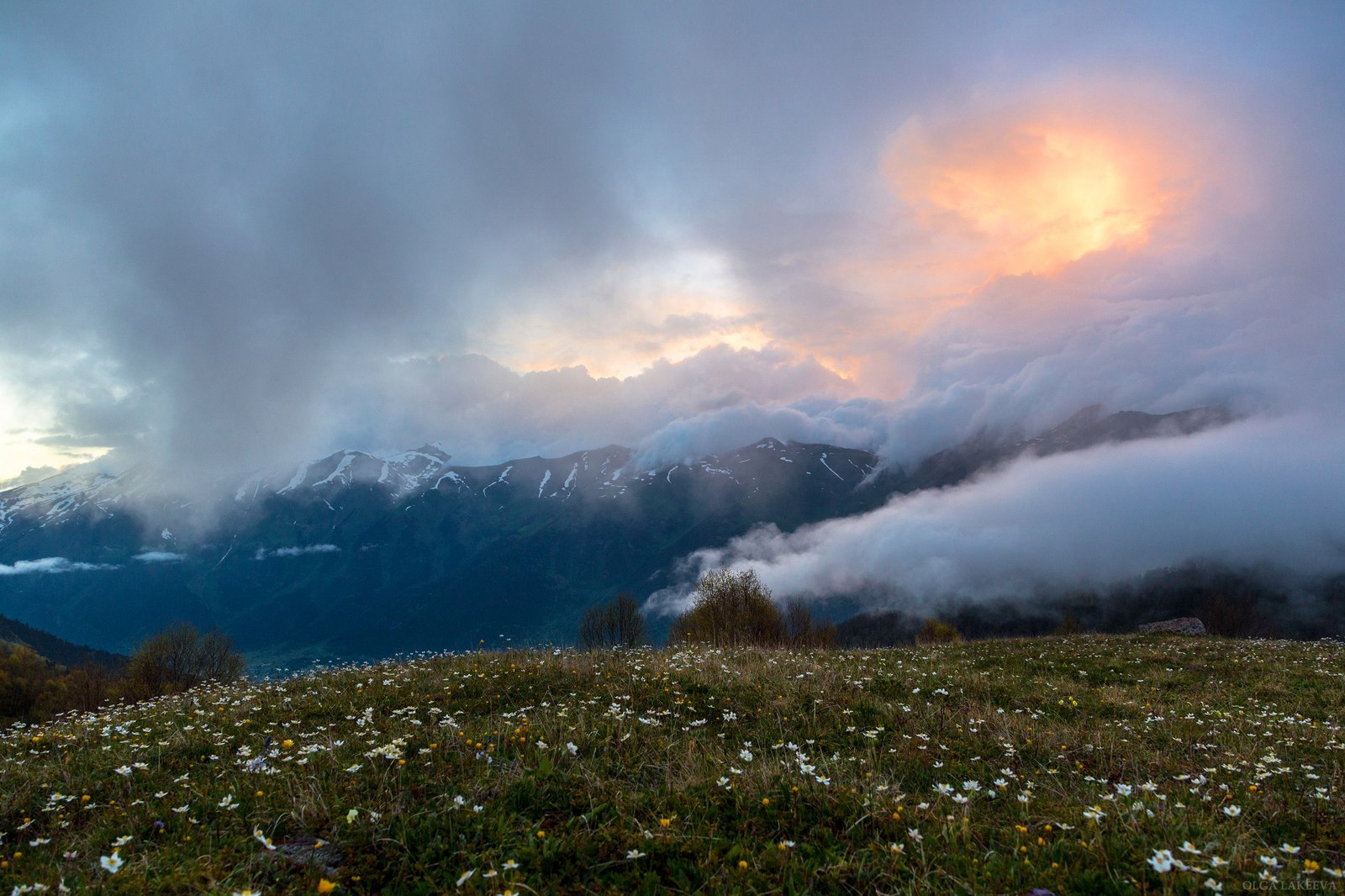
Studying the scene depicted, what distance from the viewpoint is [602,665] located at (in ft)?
48.2

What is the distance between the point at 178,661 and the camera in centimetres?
7981

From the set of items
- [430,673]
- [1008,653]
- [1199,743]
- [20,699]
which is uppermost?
[430,673]

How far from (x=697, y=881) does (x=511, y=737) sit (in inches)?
164

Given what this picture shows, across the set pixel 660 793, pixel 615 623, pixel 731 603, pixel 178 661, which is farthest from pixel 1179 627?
pixel 178 661

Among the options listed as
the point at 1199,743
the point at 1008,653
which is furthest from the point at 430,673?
the point at 1008,653

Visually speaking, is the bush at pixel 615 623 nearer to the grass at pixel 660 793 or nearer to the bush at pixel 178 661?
the bush at pixel 178 661

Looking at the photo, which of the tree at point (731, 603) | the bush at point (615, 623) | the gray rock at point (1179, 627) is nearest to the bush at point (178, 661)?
the bush at point (615, 623)

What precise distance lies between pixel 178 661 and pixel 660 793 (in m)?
101

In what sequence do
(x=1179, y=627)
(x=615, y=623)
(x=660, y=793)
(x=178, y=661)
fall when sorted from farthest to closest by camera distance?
Answer: 1. (x=615, y=623)
2. (x=178, y=661)
3. (x=1179, y=627)
4. (x=660, y=793)

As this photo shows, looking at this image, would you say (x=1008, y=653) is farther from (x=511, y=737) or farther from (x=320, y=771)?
(x=320, y=771)

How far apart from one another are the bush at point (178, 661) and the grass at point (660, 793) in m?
83.0

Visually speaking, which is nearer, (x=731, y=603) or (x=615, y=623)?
(x=731, y=603)

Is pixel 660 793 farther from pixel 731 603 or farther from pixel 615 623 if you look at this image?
pixel 615 623

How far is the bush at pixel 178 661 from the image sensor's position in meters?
75.0
